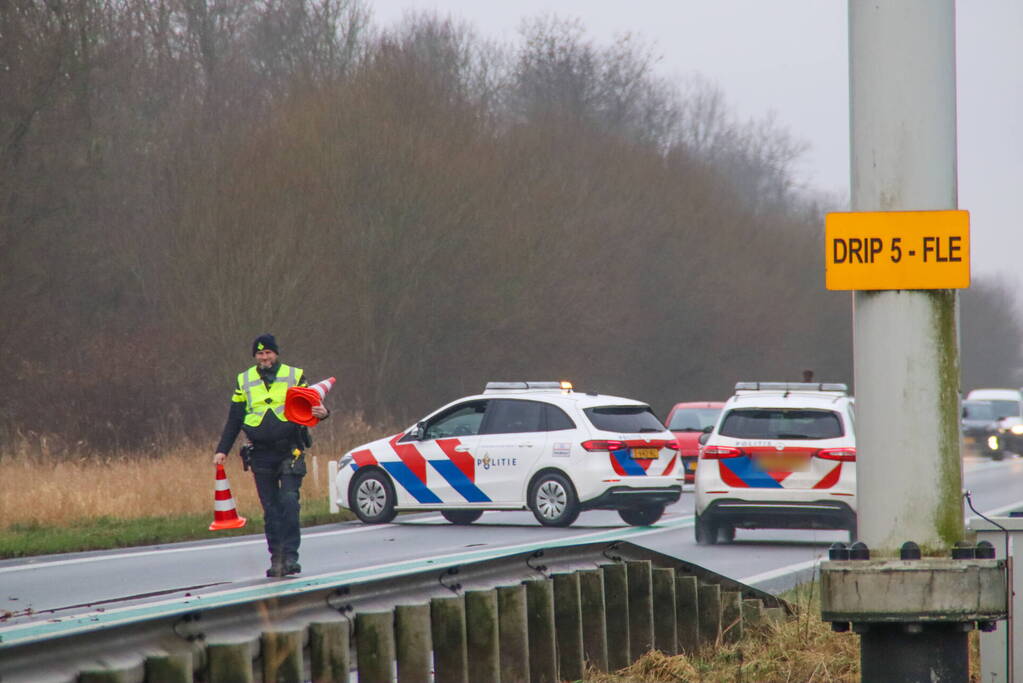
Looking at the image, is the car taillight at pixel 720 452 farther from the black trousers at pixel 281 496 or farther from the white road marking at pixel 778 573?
the black trousers at pixel 281 496

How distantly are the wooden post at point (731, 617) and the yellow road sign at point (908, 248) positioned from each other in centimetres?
375

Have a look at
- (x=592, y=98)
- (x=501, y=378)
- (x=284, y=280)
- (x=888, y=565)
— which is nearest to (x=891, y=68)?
(x=888, y=565)

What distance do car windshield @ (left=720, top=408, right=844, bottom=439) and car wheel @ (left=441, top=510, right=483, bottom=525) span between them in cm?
504

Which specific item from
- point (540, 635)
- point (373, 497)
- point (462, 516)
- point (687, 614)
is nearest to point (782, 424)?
point (462, 516)

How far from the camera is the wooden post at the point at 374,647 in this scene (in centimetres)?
679

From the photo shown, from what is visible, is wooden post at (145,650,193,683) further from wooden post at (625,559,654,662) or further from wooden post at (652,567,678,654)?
wooden post at (652,567,678,654)

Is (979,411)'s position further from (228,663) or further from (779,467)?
(228,663)

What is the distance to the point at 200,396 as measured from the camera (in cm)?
3906

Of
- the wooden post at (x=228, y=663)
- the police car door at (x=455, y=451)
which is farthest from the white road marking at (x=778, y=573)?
the wooden post at (x=228, y=663)

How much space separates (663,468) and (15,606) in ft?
33.4

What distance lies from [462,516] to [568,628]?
47.3 ft

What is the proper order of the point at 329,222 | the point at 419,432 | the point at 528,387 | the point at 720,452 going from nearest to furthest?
the point at 720,452
the point at 419,432
the point at 528,387
the point at 329,222

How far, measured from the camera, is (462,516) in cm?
2288

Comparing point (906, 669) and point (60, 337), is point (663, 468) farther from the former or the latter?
point (60, 337)
